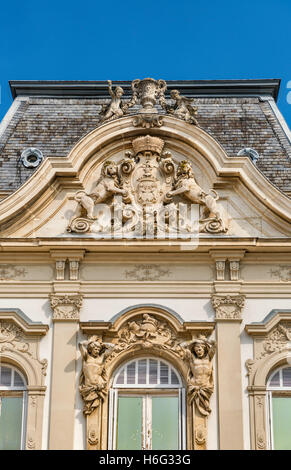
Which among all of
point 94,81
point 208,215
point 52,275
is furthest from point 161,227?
point 94,81

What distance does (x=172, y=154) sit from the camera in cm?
2206

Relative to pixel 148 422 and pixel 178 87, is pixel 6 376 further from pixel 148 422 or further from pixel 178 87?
pixel 178 87

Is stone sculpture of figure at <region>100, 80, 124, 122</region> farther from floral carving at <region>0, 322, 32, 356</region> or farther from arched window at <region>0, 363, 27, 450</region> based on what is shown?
arched window at <region>0, 363, 27, 450</region>

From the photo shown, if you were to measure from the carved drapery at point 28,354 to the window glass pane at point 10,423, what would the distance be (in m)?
0.32

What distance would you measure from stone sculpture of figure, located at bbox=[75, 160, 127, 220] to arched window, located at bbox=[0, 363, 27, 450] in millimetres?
3596

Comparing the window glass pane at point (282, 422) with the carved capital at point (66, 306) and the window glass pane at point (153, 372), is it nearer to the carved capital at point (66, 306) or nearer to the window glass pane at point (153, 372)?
the window glass pane at point (153, 372)

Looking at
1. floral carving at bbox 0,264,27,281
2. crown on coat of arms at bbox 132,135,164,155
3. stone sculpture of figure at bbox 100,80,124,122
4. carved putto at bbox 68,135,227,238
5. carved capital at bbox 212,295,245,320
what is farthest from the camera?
stone sculpture of figure at bbox 100,80,124,122

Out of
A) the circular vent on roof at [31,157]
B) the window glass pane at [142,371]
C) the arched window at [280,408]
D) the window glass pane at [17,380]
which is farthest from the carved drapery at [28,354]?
the arched window at [280,408]

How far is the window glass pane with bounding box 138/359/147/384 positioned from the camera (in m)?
20.1

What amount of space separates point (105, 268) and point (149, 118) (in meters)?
3.41

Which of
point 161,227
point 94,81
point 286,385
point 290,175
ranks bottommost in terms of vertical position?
point 286,385

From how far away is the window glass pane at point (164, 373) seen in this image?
65.8ft

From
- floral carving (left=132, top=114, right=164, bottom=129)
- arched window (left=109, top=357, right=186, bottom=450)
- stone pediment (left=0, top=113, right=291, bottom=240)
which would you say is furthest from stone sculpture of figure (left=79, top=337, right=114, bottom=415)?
floral carving (left=132, top=114, right=164, bottom=129)

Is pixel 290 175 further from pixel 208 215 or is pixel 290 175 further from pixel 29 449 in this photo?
pixel 29 449
